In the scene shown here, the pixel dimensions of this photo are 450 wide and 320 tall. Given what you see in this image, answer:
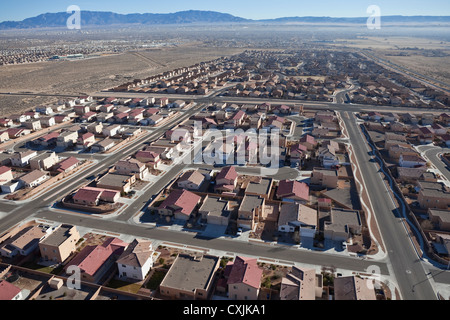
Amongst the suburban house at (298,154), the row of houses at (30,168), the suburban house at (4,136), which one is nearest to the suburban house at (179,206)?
the suburban house at (298,154)

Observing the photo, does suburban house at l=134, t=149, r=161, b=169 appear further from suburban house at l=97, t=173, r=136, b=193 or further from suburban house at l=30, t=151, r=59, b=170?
suburban house at l=30, t=151, r=59, b=170

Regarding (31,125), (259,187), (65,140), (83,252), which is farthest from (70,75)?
(83,252)

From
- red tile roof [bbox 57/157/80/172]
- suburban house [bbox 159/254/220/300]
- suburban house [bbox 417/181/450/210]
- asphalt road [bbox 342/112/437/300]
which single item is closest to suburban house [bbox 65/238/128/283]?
suburban house [bbox 159/254/220/300]

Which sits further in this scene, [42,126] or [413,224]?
[42,126]

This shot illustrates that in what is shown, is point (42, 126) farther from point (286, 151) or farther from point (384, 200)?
point (384, 200)

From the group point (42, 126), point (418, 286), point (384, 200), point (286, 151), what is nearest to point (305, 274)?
point (418, 286)

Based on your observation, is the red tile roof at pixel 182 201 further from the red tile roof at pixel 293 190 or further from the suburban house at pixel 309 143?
the suburban house at pixel 309 143
